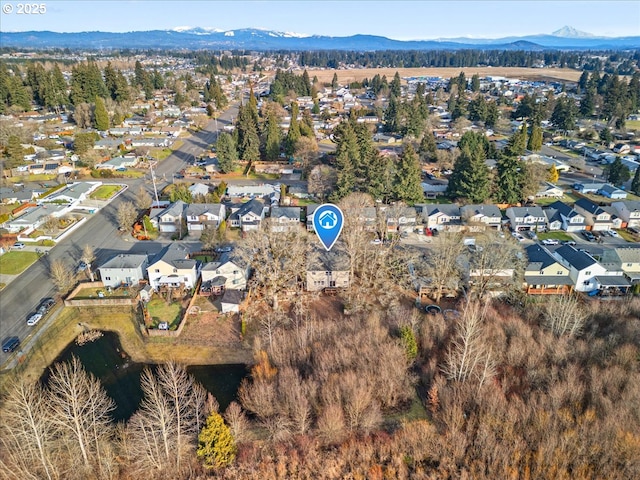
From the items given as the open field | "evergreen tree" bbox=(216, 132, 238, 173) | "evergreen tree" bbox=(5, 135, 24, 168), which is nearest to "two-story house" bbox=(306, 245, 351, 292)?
"evergreen tree" bbox=(216, 132, 238, 173)

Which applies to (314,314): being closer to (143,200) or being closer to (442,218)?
(442,218)

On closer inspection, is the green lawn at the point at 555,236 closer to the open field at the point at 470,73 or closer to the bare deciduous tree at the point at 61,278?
the bare deciduous tree at the point at 61,278

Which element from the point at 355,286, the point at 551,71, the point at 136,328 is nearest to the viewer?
the point at 136,328

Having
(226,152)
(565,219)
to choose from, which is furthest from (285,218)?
(565,219)

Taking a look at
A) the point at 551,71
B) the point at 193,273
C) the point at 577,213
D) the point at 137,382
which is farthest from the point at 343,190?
the point at 551,71

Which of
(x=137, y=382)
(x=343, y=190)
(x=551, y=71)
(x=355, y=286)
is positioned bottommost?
(x=137, y=382)

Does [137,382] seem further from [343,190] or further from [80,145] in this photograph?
[80,145]

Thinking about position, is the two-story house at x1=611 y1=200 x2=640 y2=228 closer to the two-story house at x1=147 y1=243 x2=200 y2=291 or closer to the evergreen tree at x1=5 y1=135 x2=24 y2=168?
the two-story house at x1=147 y1=243 x2=200 y2=291
